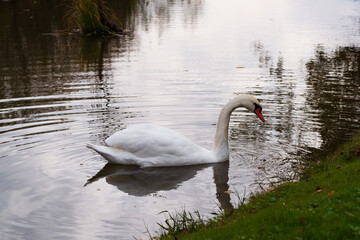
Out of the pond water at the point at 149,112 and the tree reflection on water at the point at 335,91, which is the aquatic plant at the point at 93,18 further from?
the tree reflection on water at the point at 335,91

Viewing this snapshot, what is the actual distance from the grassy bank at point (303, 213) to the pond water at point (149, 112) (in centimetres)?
97

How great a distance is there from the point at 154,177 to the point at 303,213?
383cm

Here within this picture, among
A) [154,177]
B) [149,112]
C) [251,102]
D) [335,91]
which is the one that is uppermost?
[251,102]

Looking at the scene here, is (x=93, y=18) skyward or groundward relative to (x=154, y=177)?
skyward

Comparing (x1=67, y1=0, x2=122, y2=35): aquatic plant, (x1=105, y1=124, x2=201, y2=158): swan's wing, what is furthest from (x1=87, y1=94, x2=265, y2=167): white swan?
(x1=67, y1=0, x2=122, y2=35): aquatic plant

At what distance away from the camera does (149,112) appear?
450 inches

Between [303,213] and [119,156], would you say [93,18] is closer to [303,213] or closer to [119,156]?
[119,156]

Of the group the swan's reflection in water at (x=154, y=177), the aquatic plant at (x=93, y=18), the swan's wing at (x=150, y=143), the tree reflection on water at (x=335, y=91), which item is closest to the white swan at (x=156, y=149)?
the swan's wing at (x=150, y=143)

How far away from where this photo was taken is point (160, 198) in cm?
741

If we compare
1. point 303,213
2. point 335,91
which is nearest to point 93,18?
point 335,91

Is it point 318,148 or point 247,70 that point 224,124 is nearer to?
point 318,148

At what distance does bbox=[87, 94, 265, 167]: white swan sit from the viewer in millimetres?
8531

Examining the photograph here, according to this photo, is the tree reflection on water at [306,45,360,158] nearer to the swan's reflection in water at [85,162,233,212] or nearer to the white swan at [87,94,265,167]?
the white swan at [87,94,265,167]

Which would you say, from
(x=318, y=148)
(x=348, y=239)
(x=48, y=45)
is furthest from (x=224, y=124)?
(x=48, y=45)
